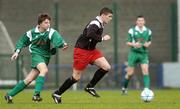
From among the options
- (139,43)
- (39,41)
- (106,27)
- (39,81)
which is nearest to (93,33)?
(39,41)

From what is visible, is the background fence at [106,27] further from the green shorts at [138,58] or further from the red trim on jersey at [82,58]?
the red trim on jersey at [82,58]

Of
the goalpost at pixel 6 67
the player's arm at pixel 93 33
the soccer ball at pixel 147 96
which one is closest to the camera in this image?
the player's arm at pixel 93 33

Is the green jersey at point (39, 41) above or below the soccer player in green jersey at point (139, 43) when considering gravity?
above

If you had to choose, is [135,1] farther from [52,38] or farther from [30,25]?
[52,38]

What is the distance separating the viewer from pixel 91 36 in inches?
556

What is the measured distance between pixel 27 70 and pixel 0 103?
1099 cm

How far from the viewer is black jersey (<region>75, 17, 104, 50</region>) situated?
46.3 ft

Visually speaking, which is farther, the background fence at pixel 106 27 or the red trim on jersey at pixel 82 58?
the background fence at pixel 106 27

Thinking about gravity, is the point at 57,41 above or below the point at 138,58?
above

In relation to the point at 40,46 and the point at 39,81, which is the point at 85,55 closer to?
the point at 40,46

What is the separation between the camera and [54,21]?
26.0 meters

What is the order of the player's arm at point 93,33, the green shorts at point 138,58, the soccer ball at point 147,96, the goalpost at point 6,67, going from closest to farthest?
the player's arm at point 93,33
the soccer ball at point 147,96
the green shorts at point 138,58
the goalpost at point 6,67

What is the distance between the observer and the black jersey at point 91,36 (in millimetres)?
14125

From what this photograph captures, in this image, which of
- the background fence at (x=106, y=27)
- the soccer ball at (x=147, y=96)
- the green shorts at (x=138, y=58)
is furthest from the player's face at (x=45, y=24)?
the background fence at (x=106, y=27)
